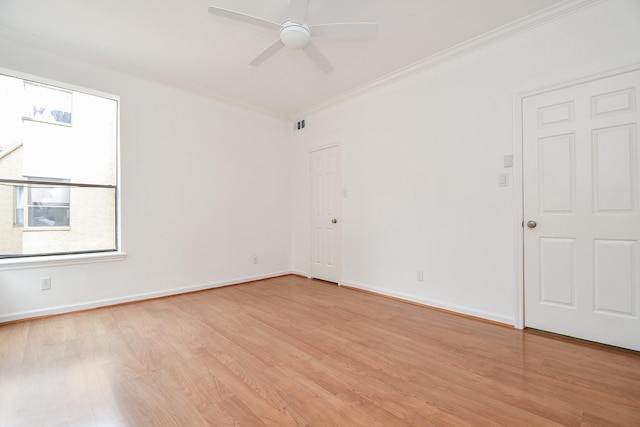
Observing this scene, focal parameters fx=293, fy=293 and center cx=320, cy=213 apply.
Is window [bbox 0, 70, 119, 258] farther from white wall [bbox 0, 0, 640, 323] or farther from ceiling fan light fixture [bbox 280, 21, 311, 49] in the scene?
ceiling fan light fixture [bbox 280, 21, 311, 49]

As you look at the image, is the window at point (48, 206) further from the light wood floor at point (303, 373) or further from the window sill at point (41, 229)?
the light wood floor at point (303, 373)

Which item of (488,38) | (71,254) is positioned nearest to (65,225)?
(71,254)

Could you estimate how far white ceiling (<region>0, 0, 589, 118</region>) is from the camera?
2.56 meters

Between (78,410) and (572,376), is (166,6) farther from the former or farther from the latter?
(572,376)

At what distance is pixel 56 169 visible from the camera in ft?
11.0

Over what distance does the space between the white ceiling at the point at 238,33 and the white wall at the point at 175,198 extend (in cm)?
30

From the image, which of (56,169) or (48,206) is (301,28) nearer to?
(56,169)

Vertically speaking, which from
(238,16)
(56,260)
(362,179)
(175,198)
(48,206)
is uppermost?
(238,16)

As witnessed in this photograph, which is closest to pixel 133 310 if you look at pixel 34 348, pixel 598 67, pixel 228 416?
pixel 34 348

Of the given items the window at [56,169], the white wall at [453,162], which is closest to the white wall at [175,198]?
the window at [56,169]

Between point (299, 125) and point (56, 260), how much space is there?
3.92 m

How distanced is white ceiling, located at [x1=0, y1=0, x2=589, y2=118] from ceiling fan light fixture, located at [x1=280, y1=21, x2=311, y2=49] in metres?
0.22

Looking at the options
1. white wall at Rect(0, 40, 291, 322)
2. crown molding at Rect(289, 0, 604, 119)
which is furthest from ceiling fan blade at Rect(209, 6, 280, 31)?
white wall at Rect(0, 40, 291, 322)

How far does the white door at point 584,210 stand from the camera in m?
2.33
